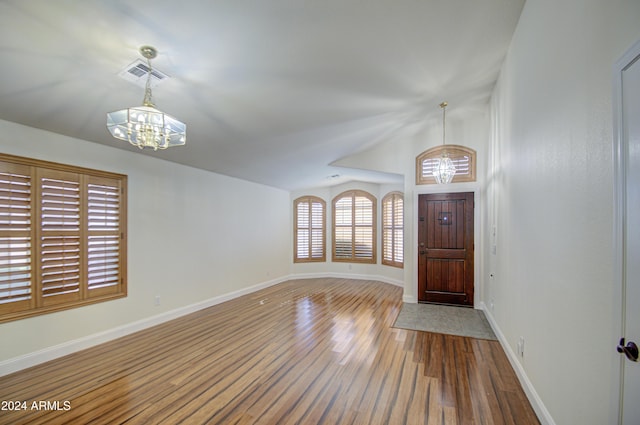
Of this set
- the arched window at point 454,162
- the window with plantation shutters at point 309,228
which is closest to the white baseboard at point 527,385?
the arched window at point 454,162

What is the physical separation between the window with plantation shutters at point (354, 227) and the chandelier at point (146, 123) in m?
6.02

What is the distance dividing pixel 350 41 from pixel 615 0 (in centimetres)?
158

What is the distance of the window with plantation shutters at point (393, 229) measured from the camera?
6.90 metres

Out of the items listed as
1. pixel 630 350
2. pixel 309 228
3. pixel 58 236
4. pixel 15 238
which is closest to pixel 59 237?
pixel 58 236

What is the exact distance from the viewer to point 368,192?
7.68m

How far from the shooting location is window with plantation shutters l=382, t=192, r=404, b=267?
6.90 meters

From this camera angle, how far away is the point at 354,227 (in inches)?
309

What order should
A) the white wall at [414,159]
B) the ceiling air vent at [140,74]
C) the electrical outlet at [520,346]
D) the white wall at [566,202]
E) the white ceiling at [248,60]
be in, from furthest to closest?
1. the white wall at [414,159]
2. the electrical outlet at [520,346]
3. the ceiling air vent at [140,74]
4. the white ceiling at [248,60]
5. the white wall at [566,202]

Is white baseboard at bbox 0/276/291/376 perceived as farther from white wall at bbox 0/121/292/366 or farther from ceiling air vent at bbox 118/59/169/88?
ceiling air vent at bbox 118/59/169/88

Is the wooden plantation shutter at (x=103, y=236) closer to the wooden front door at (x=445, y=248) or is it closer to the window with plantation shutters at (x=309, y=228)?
the window with plantation shutters at (x=309, y=228)

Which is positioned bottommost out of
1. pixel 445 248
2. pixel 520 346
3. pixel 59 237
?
pixel 520 346

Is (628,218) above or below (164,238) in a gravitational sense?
above

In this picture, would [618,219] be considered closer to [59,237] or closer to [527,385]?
[527,385]

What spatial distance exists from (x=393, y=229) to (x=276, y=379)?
5062mm
